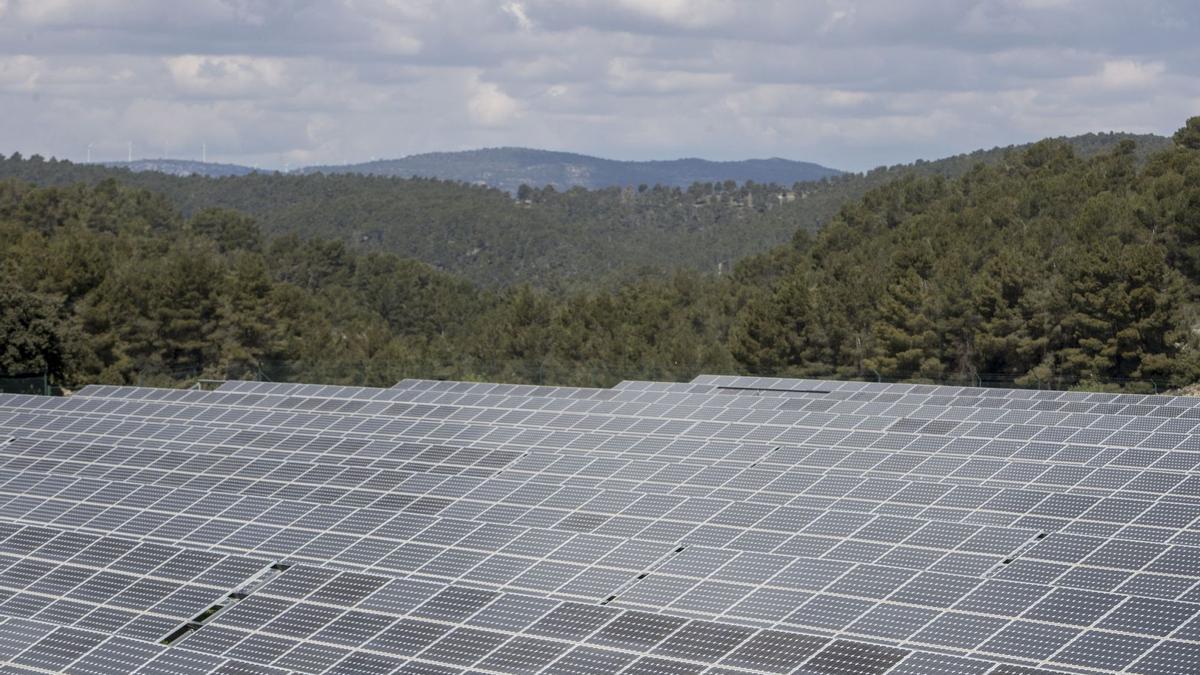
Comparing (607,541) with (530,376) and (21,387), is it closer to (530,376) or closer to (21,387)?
(21,387)

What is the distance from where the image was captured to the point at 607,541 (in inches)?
861

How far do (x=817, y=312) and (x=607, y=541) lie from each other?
39.0m

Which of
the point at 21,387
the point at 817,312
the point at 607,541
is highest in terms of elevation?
the point at 607,541

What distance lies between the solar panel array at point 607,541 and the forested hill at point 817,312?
20.0 metres

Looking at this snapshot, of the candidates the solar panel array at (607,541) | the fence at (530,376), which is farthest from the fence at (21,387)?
the solar panel array at (607,541)

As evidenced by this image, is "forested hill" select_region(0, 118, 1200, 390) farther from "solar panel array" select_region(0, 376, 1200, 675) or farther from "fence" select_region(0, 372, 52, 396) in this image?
"solar panel array" select_region(0, 376, 1200, 675)

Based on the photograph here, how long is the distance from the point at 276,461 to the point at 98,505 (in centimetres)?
343

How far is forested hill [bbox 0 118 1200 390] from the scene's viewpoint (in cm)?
5294

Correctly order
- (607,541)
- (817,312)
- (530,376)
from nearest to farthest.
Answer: (607,541) < (530,376) < (817,312)

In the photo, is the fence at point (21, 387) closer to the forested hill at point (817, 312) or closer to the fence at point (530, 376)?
the fence at point (530, 376)

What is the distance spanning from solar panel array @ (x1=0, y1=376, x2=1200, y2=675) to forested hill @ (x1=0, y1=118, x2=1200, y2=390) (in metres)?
20.0

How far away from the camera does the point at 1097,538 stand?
20.3 metres

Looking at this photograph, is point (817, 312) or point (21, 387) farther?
point (817, 312)

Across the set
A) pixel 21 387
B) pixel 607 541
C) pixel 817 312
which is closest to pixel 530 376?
pixel 817 312
